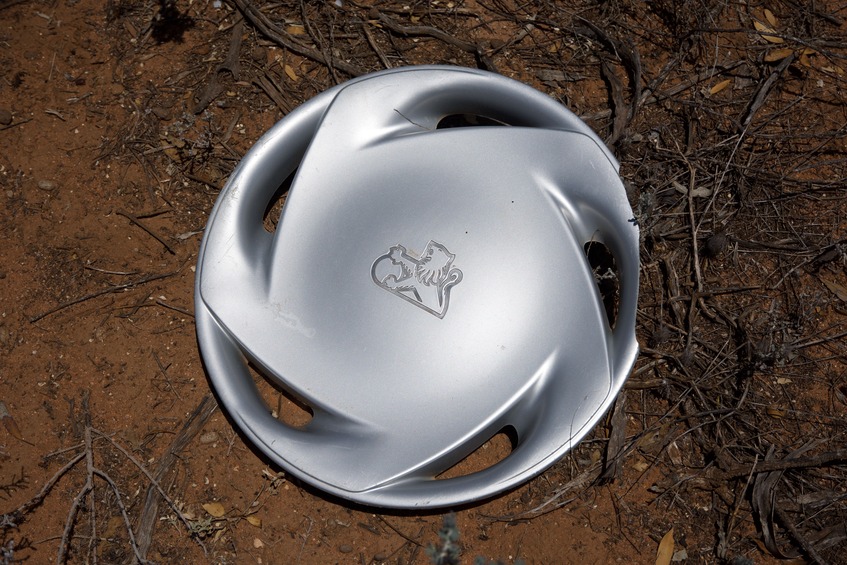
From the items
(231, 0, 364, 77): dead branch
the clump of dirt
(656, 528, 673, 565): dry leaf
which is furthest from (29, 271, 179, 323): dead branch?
(656, 528, 673, 565): dry leaf

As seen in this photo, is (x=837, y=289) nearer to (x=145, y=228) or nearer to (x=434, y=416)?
(x=434, y=416)

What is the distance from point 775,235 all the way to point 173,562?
1.59 metres

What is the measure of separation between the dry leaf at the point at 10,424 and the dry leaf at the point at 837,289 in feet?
6.25

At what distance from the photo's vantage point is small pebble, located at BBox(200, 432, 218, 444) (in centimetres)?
154

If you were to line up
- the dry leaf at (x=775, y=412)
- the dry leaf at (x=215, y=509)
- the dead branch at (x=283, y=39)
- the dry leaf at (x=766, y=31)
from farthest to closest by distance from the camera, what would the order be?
the dry leaf at (x=766, y=31) → the dead branch at (x=283, y=39) → the dry leaf at (x=775, y=412) → the dry leaf at (x=215, y=509)

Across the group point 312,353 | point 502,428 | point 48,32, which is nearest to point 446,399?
point 502,428

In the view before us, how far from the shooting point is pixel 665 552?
4.99 feet

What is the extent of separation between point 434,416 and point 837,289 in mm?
1067

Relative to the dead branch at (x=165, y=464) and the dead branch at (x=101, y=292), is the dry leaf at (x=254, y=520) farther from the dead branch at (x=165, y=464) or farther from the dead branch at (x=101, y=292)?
the dead branch at (x=101, y=292)

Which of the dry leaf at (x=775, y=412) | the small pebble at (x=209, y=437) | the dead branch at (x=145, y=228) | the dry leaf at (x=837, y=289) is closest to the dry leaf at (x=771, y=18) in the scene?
the dry leaf at (x=837, y=289)

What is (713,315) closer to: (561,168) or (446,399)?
(561,168)

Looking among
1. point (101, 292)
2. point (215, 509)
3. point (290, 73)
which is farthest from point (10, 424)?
point (290, 73)

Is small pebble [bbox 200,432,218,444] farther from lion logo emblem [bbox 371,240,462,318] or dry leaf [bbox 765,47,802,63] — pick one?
dry leaf [bbox 765,47,802,63]

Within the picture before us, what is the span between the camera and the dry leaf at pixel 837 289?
1699 mm
